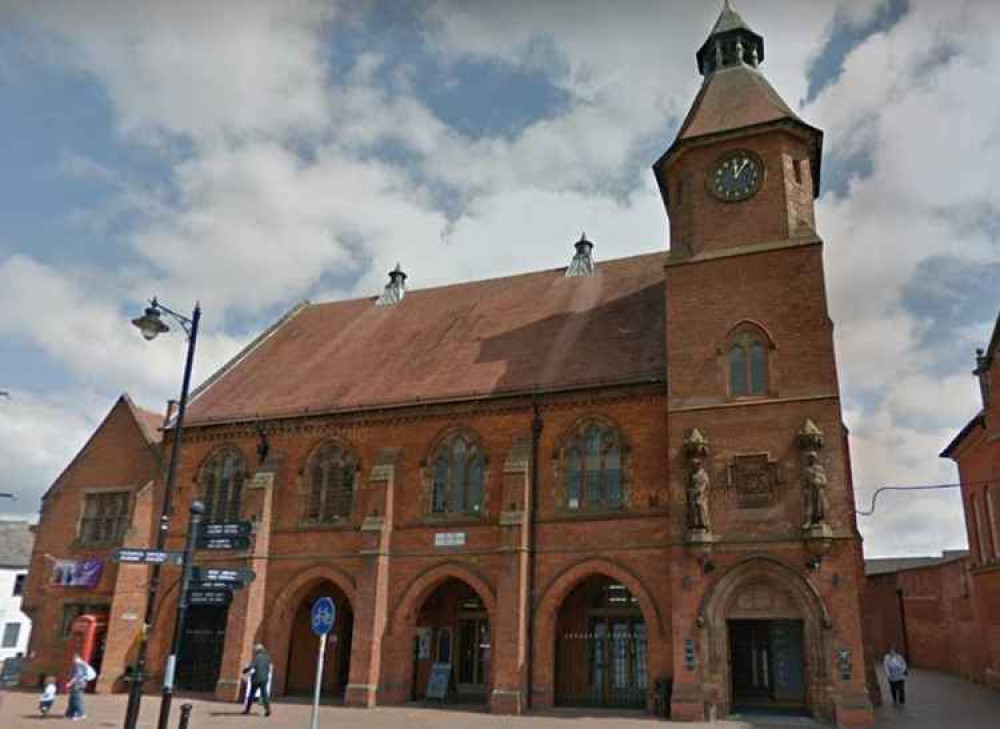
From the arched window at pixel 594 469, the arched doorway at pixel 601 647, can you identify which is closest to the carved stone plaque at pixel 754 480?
the arched window at pixel 594 469

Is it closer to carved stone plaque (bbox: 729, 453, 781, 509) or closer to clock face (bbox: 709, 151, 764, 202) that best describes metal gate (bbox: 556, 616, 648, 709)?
carved stone plaque (bbox: 729, 453, 781, 509)

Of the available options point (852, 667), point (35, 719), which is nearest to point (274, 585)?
point (35, 719)

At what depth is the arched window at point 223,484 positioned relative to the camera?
28453 mm

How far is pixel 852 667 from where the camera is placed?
19.2 meters

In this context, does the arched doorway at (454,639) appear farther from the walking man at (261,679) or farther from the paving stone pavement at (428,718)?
the walking man at (261,679)

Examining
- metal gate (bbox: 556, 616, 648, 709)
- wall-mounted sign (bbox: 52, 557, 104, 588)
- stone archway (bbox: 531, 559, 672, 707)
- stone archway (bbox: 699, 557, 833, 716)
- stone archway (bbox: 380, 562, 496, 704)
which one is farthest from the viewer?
wall-mounted sign (bbox: 52, 557, 104, 588)

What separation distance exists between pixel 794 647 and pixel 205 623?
1872 cm

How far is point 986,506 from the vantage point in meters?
28.8

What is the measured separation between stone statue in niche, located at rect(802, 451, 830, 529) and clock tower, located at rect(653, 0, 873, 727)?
0.11 feet

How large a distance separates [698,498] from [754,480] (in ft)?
5.07

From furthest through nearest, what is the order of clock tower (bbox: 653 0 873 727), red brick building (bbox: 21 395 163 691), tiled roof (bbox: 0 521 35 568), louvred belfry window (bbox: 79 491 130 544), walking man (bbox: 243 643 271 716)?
1. tiled roof (bbox: 0 521 35 568)
2. louvred belfry window (bbox: 79 491 130 544)
3. red brick building (bbox: 21 395 163 691)
4. walking man (bbox: 243 643 271 716)
5. clock tower (bbox: 653 0 873 727)

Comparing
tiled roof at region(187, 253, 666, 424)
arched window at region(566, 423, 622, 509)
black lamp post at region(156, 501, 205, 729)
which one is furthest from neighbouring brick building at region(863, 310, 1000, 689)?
black lamp post at region(156, 501, 205, 729)

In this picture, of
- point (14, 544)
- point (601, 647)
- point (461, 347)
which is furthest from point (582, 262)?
point (14, 544)

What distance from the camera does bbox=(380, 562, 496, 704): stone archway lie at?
940 inches
